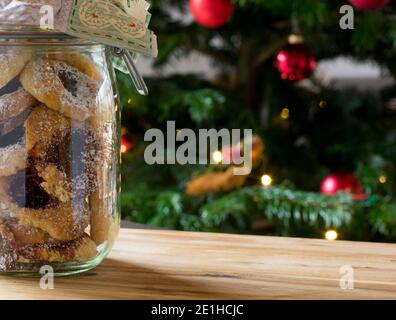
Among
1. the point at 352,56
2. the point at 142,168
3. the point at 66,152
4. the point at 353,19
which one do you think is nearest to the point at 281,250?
the point at 66,152

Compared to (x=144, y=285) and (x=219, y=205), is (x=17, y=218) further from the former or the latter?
(x=219, y=205)

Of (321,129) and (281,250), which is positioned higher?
(321,129)

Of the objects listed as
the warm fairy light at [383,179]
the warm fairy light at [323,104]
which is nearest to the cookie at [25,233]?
the warm fairy light at [383,179]

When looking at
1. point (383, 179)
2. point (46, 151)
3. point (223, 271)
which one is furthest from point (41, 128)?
point (383, 179)

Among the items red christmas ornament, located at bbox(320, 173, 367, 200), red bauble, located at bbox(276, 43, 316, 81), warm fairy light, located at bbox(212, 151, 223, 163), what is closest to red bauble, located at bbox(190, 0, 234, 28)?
red bauble, located at bbox(276, 43, 316, 81)

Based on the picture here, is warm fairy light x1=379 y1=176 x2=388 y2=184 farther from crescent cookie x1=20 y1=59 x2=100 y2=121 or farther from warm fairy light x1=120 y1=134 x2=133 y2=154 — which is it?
crescent cookie x1=20 y1=59 x2=100 y2=121

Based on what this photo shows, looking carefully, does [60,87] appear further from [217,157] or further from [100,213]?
[217,157]
